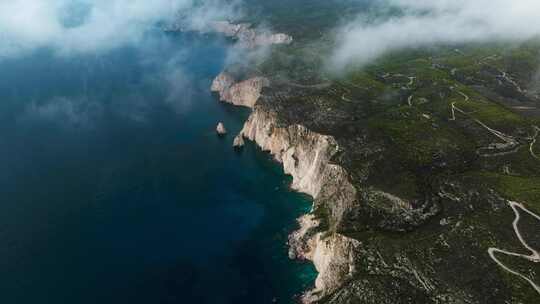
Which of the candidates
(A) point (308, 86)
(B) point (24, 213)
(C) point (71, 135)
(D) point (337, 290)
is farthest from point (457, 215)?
(C) point (71, 135)

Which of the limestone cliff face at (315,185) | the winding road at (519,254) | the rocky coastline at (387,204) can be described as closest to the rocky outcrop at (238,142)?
the limestone cliff face at (315,185)

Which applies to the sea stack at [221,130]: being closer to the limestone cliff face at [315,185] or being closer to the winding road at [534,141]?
the limestone cliff face at [315,185]

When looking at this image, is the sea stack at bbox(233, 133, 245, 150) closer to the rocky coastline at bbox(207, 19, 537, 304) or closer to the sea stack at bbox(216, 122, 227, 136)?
the rocky coastline at bbox(207, 19, 537, 304)

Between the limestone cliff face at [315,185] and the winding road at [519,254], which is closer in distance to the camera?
the winding road at [519,254]

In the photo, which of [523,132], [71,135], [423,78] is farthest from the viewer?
[423,78]

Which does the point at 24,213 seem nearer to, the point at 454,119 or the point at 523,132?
the point at 454,119

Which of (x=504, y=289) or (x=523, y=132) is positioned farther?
(x=523, y=132)

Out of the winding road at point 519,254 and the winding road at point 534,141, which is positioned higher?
the winding road at point 534,141

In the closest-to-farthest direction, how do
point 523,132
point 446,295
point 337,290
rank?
1. point 446,295
2. point 337,290
3. point 523,132
